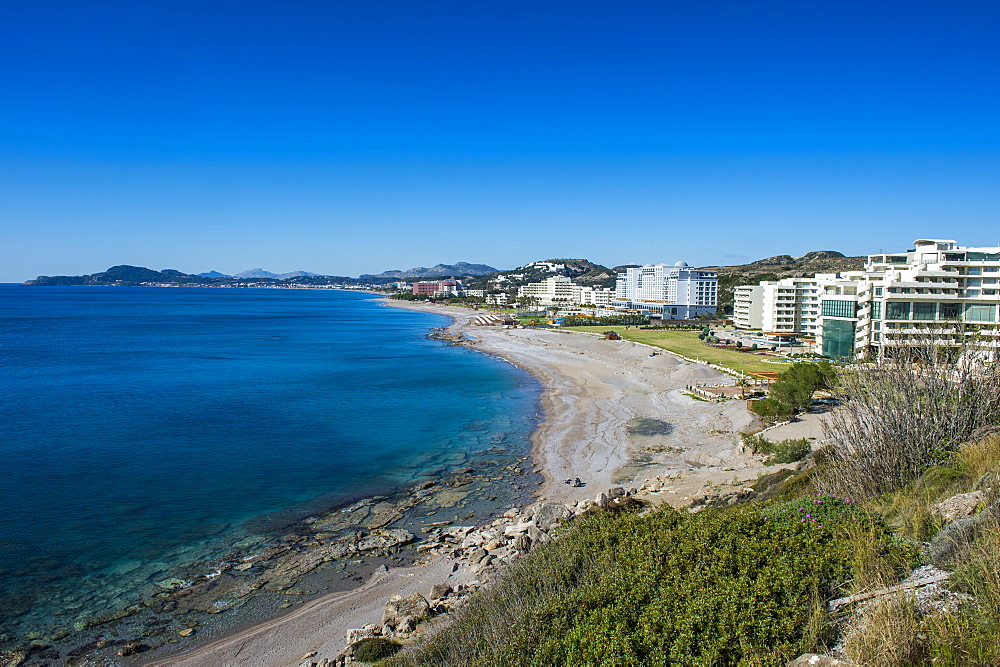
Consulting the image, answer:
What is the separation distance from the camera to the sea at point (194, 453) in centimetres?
1549

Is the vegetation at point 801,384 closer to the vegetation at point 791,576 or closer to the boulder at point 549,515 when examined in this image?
the vegetation at point 791,576

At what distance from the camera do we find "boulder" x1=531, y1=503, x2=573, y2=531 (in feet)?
53.2

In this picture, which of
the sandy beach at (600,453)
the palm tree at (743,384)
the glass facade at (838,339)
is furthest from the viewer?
the glass facade at (838,339)

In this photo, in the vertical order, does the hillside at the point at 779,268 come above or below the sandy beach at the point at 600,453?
above

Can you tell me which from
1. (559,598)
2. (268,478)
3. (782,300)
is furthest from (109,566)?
(782,300)

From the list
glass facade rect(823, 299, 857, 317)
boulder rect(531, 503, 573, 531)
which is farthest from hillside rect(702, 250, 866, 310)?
boulder rect(531, 503, 573, 531)

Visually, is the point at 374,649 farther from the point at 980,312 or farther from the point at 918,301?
the point at 980,312

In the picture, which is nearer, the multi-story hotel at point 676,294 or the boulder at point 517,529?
the boulder at point 517,529

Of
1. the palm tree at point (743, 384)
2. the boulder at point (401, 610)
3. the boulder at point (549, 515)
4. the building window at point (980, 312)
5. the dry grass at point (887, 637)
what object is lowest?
the boulder at point (401, 610)

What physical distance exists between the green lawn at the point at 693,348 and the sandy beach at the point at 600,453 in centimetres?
248

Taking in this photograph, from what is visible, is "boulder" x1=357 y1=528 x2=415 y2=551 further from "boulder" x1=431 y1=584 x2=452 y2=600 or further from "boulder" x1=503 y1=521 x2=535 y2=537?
"boulder" x1=431 y1=584 x2=452 y2=600

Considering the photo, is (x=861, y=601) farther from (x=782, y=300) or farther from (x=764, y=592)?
(x=782, y=300)

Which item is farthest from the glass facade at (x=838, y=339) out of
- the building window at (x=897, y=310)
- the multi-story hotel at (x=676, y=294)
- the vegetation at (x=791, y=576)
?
the multi-story hotel at (x=676, y=294)

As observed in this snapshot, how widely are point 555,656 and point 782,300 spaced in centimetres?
6587
